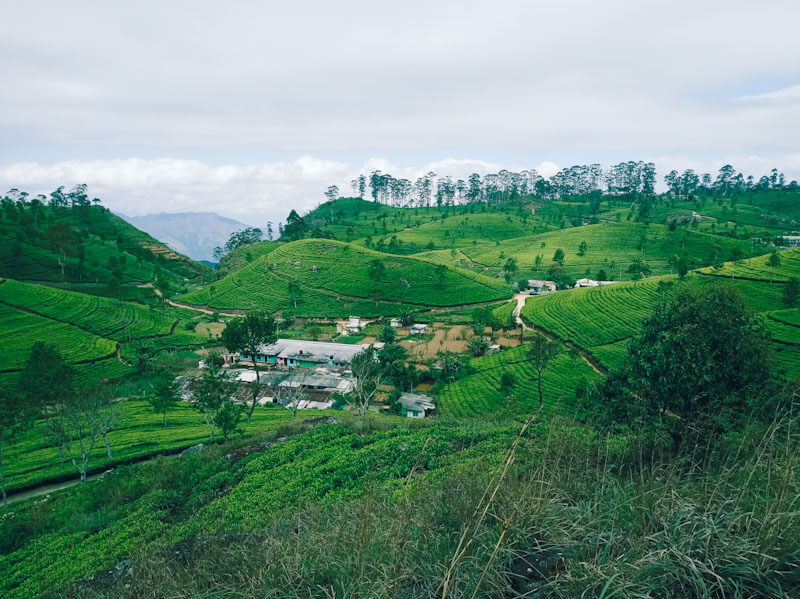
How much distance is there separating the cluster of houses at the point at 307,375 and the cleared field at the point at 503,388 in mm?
2640

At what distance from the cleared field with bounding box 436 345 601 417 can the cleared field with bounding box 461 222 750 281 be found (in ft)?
124

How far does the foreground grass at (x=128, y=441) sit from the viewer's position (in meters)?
20.3

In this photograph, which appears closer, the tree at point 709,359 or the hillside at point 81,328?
the tree at point 709,359

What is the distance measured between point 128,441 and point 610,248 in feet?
273

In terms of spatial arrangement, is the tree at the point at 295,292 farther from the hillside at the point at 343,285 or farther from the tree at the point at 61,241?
the tree at the point at 61,241

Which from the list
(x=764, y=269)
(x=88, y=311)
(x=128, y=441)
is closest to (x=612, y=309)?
(x=764, y=269)

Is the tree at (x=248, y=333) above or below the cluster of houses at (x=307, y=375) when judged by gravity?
above

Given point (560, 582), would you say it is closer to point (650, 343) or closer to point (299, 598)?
point (299, 598)

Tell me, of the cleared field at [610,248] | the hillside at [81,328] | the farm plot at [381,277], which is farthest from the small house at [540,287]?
the hillside at [81,328]

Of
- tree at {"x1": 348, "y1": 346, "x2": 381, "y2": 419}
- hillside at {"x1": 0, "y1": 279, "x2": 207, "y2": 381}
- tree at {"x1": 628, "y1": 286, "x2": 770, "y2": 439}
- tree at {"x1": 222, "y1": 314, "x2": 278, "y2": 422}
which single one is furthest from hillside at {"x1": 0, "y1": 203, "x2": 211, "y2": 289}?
tree at {"x1": 628, "y1": 286, "x2": 770, "y2": 439}

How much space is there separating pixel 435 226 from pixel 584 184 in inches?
2639

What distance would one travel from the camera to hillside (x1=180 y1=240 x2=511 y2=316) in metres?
65.3

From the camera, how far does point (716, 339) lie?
960 centimetres

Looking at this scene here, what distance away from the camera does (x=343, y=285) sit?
70750 mm
